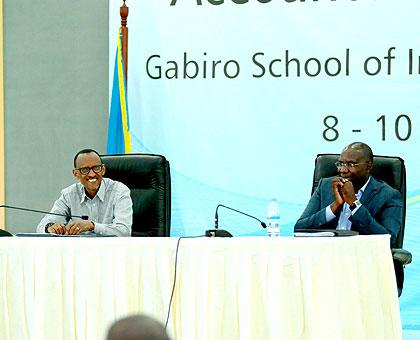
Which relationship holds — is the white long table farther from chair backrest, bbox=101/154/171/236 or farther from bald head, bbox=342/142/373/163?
chair backrest, bbox=101/154/171/236

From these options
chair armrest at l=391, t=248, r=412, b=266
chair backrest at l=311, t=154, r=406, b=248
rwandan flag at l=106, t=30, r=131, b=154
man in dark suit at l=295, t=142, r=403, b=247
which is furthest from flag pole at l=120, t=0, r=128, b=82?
chair armrest at l=391, t=248, r=412, b=266

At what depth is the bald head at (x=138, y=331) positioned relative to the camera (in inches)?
42.0

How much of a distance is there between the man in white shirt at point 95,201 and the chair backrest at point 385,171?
1038 millimetres

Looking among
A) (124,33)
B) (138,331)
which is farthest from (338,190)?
(138,331)

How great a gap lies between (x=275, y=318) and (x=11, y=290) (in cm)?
106

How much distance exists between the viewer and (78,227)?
4.04m

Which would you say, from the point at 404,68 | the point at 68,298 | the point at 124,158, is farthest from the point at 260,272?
Answer: the point at 404,68

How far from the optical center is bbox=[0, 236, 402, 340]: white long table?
Result: 3.22 meters

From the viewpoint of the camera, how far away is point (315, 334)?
3207 mm

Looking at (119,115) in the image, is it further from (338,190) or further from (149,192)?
(338,190)

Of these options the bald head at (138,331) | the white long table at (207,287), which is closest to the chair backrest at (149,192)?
the white long table at (207,287)

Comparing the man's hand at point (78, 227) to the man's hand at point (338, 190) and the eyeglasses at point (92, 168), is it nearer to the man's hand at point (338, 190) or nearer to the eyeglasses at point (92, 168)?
the eyeglasses at point (92, 168)

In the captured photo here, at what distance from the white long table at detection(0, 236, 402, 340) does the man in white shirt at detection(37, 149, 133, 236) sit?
898 millimetres

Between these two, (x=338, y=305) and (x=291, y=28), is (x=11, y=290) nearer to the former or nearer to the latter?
(x=338, y=305)
